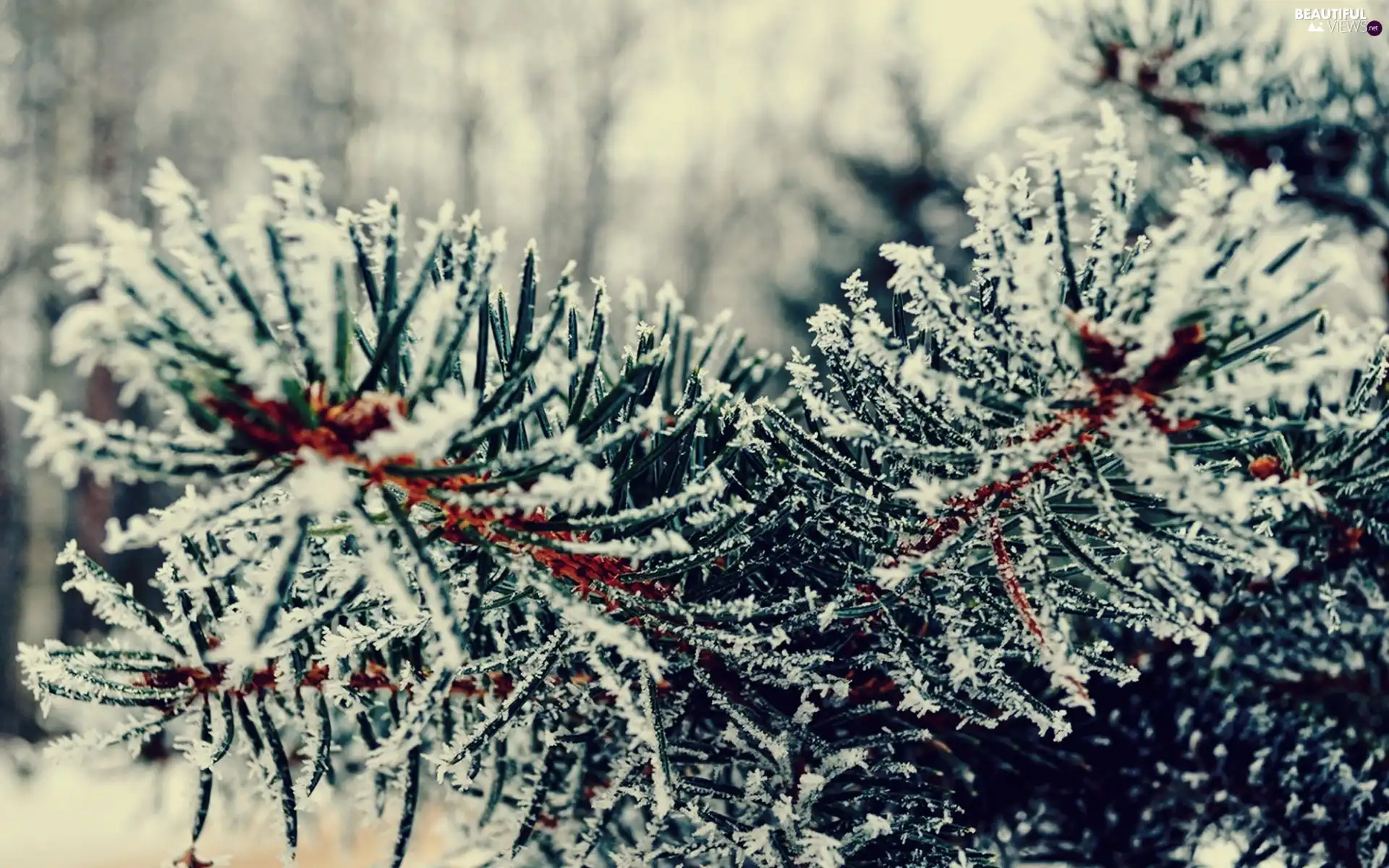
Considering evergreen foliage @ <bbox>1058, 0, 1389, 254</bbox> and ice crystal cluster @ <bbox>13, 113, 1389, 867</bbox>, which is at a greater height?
evergreen foliage @ <bbox>1058, 0, 1389, 254</bbox>

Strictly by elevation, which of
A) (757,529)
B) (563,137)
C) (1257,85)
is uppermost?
(563,137)

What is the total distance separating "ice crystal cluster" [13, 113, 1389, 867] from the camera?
0.80 feet

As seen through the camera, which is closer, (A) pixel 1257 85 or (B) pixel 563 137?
(A) pixel 1257 85

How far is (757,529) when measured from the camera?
0.35 metres

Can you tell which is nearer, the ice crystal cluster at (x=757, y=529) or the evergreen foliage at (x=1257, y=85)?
the ice crystal cluster at (x=757, y=529)

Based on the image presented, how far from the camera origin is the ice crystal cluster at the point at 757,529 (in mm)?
245

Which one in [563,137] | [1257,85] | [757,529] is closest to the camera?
[757,529]

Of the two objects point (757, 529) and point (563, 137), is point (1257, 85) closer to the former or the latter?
point (757, 529)

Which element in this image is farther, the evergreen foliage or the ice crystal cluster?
the evergreen foliage

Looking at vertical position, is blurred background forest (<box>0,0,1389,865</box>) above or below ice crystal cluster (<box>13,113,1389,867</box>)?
above

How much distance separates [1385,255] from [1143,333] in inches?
30.9

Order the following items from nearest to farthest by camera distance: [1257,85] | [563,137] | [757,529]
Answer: [757,529], [1257,85], [563,137]

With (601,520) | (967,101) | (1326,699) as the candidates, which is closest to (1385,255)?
(1326,699)

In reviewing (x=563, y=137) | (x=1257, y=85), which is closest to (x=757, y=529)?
(x=1257, y=85)
